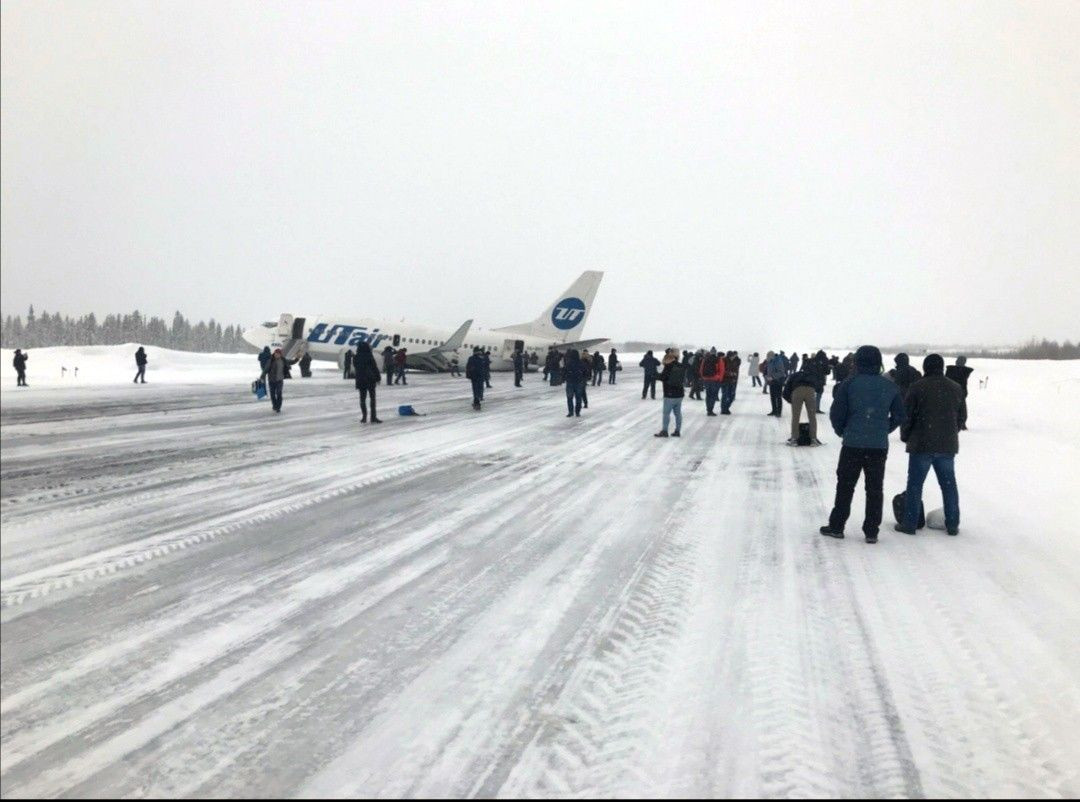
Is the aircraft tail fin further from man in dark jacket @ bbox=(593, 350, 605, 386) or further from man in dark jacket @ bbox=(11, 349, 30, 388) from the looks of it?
man in dark jacket @ bbox=(11, 349, 30, 388)

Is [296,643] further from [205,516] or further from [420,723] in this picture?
[205,516]

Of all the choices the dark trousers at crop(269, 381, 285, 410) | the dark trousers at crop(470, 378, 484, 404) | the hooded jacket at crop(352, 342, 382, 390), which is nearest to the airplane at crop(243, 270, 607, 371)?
the dark trousers at crop(470, 378, 484, 404)

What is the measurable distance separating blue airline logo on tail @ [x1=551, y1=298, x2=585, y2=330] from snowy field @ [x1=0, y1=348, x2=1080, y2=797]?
32972mm

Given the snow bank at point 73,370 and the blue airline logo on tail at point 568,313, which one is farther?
the blue airline logo on tail at point 568,313

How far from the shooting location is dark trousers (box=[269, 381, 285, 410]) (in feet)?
58.2

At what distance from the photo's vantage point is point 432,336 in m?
38.5

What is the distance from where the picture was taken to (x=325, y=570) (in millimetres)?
5363

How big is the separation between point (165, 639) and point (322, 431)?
10643 mm

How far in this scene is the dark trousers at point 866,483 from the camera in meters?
6.66

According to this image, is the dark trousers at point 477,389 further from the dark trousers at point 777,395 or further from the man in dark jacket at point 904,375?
the man in dark jacket at point 904,375

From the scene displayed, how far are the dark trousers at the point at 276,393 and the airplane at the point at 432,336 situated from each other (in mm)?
16971

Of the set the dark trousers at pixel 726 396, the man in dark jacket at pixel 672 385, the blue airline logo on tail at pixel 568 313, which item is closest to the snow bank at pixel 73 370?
the man in dark jacket at pixel 672 385

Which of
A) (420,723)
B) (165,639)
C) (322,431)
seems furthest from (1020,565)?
(322,431)

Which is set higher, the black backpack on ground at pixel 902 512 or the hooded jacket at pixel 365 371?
the hooded jacket at pixel 365 371
